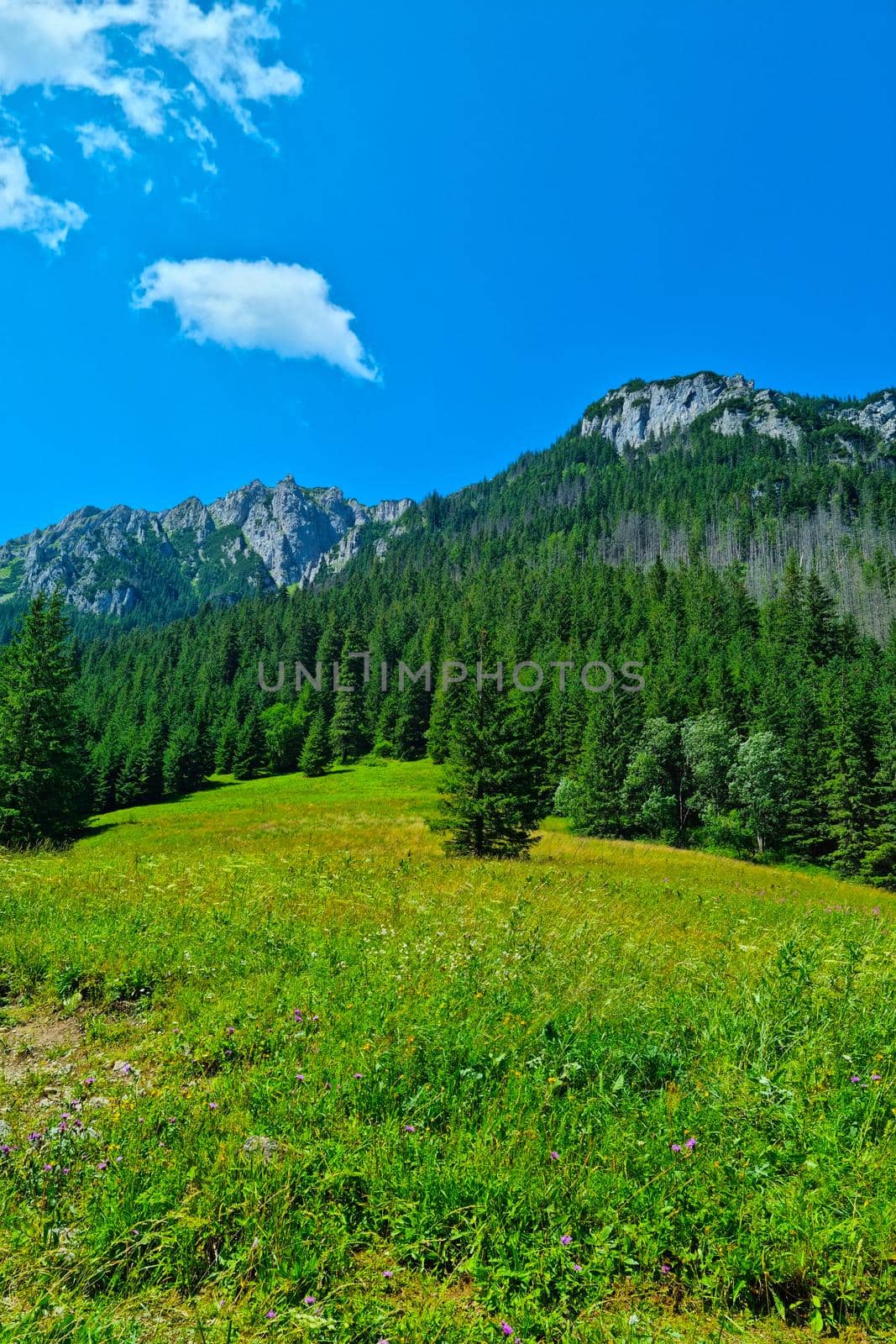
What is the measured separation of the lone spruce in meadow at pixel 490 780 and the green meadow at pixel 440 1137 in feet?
54.1

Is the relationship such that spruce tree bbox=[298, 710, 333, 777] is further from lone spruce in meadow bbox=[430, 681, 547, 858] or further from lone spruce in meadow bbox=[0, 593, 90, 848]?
lone spruce in meadow bbox=[430, 681, 547, 858]

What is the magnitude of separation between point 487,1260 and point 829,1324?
67.9 inches

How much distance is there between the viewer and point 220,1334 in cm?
279

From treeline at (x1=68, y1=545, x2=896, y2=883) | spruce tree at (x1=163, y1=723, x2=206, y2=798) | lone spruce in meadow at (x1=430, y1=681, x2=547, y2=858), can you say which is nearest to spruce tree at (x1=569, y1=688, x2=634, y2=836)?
treeline at (x1=68, y1=545, x2=896, y2=883)

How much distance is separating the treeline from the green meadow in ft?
63.0

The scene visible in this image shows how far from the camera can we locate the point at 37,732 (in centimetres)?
3231

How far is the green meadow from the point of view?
2941 millimetres

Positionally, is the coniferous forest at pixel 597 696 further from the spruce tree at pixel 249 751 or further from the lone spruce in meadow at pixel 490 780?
the spruce tree at pixel 249 751

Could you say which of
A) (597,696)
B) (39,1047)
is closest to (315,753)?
(597,696)

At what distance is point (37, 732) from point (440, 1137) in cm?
3662

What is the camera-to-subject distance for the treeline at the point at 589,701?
57844mm

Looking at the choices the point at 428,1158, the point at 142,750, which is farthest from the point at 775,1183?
the point at 142,750

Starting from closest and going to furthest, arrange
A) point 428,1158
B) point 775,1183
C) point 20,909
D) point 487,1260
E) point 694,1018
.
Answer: point 487,1260 < point 775,1183 < point 428,1158 < point 694,1018 < point 20,909

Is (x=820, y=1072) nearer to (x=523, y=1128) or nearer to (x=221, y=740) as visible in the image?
(x=523, y=1128)
